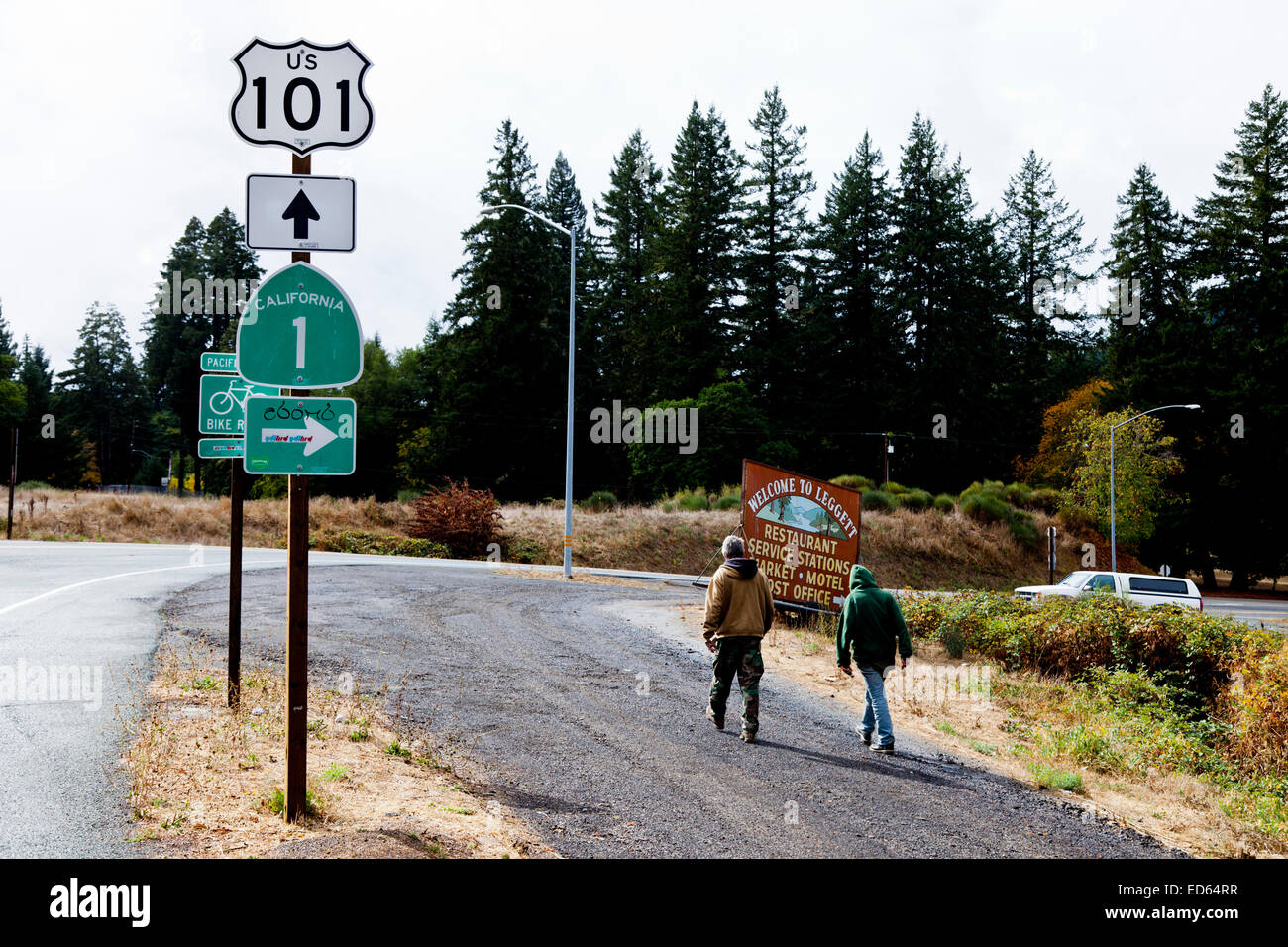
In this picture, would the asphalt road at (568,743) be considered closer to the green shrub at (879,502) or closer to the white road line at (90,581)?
the white road line at (90,581)

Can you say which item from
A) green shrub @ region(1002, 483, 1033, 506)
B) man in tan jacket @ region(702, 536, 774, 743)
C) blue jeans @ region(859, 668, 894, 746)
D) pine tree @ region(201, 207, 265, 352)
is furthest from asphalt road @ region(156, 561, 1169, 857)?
pine tree @ region(201, 207, 265, 352)

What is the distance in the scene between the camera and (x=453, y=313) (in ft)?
191

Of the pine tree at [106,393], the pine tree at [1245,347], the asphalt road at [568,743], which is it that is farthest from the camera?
the pine tree at [106,393]

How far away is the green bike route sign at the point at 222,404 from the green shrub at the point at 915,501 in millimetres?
39497

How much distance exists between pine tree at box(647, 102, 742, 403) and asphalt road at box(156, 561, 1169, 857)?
4322 centimetres

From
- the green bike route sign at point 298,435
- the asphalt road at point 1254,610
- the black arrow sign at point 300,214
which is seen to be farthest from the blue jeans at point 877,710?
the asphalt road at point 1254,610

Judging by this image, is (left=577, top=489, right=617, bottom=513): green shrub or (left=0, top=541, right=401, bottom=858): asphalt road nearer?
(left=0, top=541, right=401, bottom=858): asphalt road

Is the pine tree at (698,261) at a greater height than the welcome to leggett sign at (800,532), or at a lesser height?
greater

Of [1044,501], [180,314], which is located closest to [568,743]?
[1044,501]

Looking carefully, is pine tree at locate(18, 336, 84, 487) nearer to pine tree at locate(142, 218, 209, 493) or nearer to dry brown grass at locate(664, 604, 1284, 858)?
pine tree at locate(142, 218, 209, 493)

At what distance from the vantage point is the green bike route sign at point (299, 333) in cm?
510

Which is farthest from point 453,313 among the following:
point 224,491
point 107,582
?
point 107,582

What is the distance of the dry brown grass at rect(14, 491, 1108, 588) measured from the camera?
34.6 m

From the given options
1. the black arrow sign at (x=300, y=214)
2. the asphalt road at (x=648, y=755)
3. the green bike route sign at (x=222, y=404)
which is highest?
the black arrow sign at (x=300, y=214)
